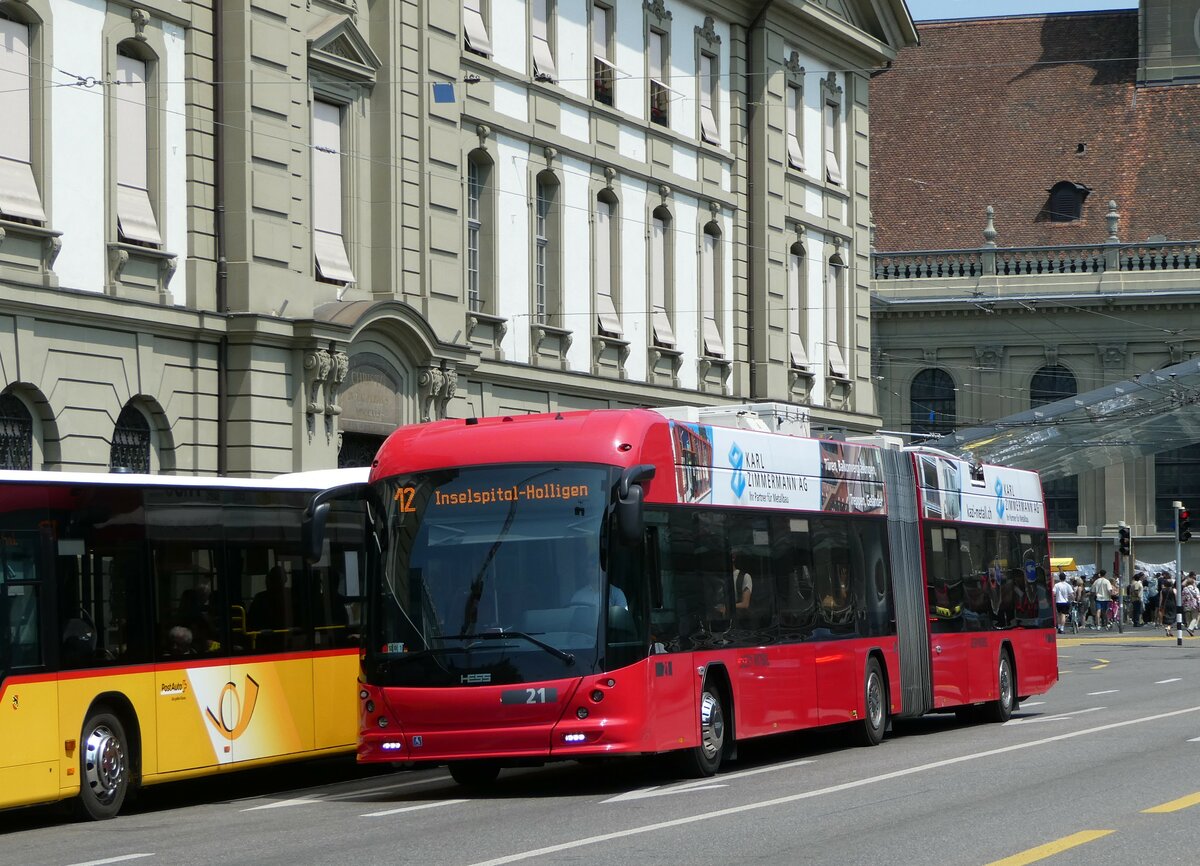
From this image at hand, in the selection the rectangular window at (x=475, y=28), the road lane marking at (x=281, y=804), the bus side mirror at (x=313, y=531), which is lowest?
the road lane marking at (x=281, y=804)

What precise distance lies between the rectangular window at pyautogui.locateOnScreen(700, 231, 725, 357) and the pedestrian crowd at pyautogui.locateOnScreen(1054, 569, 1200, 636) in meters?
18.9

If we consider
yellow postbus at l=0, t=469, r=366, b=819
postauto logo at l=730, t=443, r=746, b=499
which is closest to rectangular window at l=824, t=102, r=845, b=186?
postauto logo at l=730, t=443, r=746, b=499

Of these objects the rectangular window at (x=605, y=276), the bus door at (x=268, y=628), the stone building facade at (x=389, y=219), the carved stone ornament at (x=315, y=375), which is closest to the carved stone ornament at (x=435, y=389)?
the stone building facade at (x=389, y=219)

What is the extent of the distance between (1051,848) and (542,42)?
23.5m

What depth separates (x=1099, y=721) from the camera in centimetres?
2314

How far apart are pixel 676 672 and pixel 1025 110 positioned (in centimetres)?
5907

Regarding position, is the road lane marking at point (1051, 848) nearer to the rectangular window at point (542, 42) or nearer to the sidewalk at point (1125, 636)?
the rectangular window at point (542, 42)

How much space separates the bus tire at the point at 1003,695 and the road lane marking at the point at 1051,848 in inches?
496

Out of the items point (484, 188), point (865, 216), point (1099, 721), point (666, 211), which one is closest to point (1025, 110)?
point (865, 216)

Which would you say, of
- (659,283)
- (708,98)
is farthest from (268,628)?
(708,98)

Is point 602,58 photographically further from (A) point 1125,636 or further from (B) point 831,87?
(A) point 1125,636

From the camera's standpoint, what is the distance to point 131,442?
2425 centimetres

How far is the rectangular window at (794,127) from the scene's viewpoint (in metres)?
41.1

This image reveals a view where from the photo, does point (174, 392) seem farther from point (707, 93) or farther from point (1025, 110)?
point (1025, 110)
